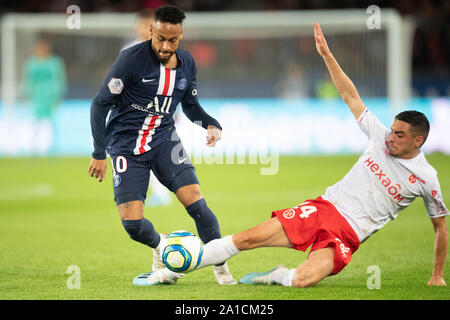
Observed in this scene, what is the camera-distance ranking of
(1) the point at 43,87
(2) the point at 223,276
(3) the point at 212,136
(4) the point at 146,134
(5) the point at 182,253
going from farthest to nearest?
(1) the point at 43,87 < (3) the point at 212,136 < (4) the point at 146,134 < (2) the point at 223,276 < (5) the point at 182,253

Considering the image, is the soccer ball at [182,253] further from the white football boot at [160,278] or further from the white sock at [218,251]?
the white football boot at [160,278]

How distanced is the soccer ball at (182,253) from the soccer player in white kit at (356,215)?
13cm

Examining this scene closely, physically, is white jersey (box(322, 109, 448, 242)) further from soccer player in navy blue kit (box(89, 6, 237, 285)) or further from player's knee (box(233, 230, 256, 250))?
soccer player in navy blue kit (box(89, 6, 237, 285))

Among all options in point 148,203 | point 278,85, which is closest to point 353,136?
point 278,85

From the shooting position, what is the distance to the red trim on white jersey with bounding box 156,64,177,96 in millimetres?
5617

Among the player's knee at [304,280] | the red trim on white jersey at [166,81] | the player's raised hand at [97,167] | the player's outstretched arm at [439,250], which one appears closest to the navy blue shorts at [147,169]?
the player's raised hand at [97,167]

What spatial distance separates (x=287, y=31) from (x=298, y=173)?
17.5 ft

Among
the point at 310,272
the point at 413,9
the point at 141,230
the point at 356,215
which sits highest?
the point at 413,9

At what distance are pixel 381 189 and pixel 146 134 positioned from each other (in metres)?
1.87

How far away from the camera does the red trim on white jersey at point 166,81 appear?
5.62 metres

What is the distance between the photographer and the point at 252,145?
17016 mm

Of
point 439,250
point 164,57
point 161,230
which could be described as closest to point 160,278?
point 164,57

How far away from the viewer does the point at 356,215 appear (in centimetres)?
551

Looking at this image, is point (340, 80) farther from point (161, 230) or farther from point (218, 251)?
point (161, 230)
